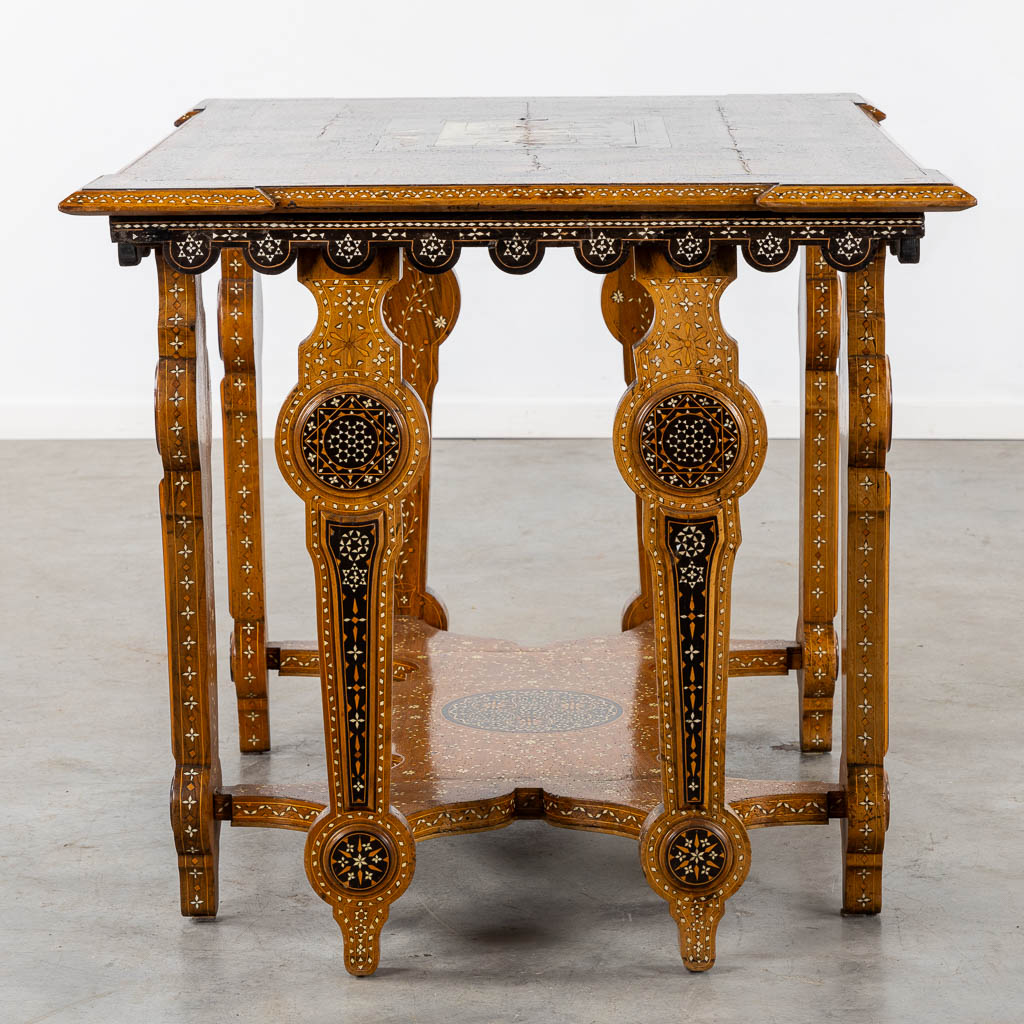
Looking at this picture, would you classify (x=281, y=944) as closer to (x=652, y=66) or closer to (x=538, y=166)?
(x=538, y=166)

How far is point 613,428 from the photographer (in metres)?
2.48

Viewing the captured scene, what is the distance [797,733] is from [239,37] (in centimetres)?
399

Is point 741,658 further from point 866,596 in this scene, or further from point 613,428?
point 613,428

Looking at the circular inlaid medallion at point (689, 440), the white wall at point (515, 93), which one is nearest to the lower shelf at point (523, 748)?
the circular inlaid medallion at point (689, 440)

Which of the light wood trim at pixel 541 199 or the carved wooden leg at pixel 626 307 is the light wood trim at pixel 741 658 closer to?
the carved wooden leg at pixel 626 307

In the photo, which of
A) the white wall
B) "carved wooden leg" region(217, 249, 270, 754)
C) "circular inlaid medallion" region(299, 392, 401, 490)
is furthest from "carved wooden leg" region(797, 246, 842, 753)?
the white wall

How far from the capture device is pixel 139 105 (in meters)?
6.48

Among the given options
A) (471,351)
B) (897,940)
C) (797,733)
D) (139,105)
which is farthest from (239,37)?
(897,940)

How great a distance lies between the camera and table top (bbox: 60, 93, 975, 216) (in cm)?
223

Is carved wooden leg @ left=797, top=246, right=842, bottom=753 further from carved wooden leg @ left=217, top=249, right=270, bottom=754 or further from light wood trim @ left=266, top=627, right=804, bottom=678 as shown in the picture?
carved wooden leg @ left=217, top=249, right=270, bottom=754

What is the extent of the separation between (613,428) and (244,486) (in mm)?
1153

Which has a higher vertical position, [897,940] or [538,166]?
[538,166]

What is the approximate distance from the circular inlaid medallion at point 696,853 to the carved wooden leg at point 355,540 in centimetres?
39

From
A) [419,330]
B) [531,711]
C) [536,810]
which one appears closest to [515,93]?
[419,330]
